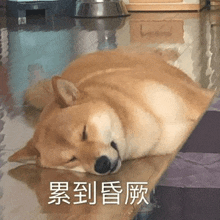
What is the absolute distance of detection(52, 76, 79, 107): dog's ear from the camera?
1.51 meters

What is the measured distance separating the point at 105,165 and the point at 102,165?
0.04 ft

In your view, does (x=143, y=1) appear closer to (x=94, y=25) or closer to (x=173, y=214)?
(x=94, y=25)

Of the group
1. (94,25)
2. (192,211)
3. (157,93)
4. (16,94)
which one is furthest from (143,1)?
(192,211)

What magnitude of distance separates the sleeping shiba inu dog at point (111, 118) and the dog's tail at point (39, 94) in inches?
6.1

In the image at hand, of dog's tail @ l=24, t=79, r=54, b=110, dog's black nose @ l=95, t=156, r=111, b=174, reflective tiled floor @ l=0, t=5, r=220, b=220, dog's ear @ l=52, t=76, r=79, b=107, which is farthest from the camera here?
dog's tail @ l=24, t=79, r=54, b=110

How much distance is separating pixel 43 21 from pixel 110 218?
→ 11.3ft

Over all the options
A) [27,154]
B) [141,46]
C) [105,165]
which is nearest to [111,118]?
[105,165]

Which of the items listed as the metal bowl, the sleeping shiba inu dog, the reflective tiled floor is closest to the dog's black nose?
the sleeping shiba inu dog

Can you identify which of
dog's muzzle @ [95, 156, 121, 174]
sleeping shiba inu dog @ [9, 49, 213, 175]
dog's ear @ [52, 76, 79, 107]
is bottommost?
dog's muzzle @ [95, 156, 121, 174]

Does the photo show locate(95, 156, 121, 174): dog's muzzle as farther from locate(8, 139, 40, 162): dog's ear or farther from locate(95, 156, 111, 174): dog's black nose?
locate(8, 139, 40, 162): dog's ear

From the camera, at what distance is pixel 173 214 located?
1.19 metres

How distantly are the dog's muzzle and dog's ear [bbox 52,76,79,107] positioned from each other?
0.23 m

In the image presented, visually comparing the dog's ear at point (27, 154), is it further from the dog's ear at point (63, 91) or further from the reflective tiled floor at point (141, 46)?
the dog's ear at point (63, 91)

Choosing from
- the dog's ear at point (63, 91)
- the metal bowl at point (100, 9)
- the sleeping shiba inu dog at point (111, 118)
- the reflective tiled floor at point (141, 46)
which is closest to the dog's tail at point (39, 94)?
the reflective tiled floor at point (141, 46)
